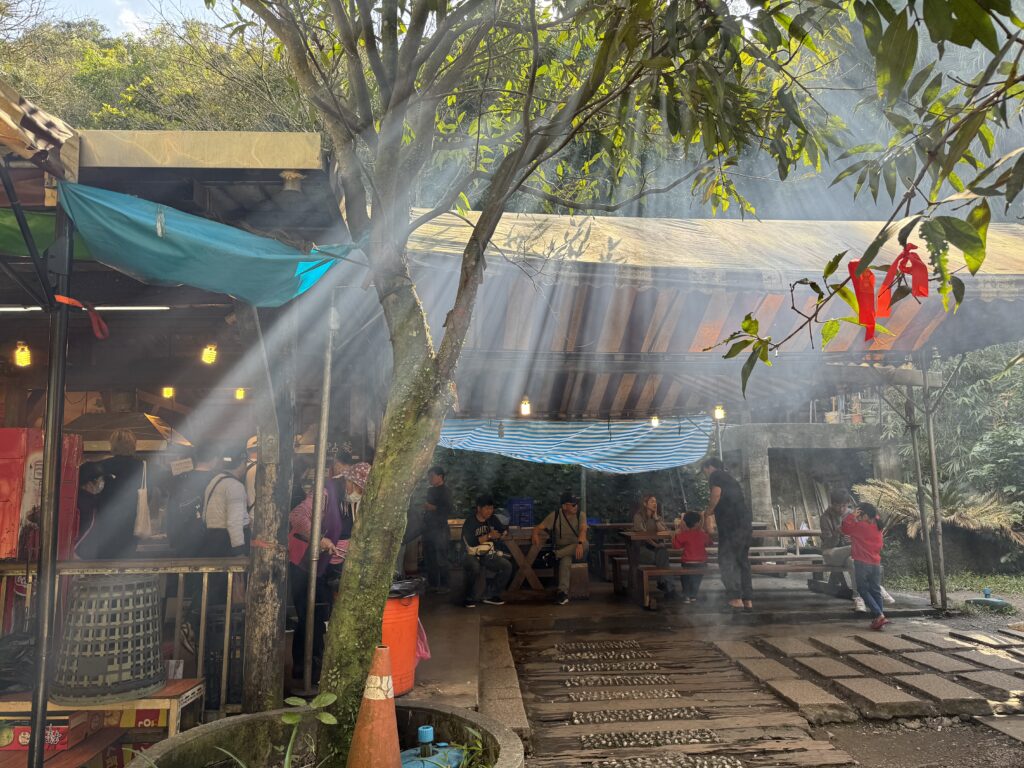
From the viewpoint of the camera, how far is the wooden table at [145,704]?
13.8 ft

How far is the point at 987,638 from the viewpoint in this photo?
736 cm

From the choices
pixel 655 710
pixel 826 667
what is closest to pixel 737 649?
pixel 826 667

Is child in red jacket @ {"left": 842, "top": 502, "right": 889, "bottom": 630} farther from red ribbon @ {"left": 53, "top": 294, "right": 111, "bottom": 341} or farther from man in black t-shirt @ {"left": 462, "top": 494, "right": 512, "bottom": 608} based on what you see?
red ribbon @ {"left": 53, "top": 294, "right": 111, "bottom": 341}

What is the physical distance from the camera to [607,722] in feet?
16.9

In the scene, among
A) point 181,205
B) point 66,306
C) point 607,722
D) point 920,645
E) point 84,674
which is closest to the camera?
point 66,306

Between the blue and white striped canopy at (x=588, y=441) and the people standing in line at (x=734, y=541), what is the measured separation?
7.31ft

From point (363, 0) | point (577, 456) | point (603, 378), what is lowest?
point (577, 456)

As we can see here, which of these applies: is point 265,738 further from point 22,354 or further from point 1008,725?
point 22,354

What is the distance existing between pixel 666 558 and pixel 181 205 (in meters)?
7.65

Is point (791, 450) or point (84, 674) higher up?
point (791, 450)

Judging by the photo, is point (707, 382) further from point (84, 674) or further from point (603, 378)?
point (84, 674)

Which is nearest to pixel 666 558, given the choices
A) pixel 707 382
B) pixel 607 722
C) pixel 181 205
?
pixel 707 382

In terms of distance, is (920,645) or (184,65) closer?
(920,645)

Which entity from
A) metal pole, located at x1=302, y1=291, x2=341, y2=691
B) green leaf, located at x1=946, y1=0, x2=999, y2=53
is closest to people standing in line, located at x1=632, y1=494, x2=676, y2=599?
metal pole, located at x1=302, y1=291, x2=341, y2=691
